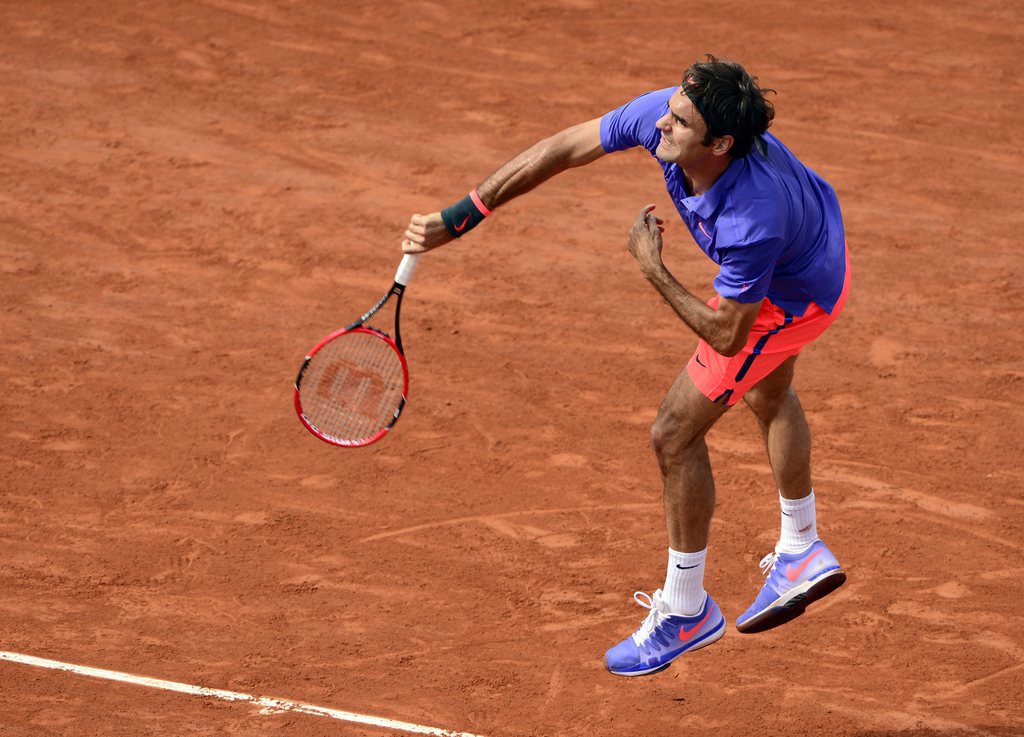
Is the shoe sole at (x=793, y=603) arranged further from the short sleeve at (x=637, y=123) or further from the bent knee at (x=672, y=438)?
the short sleeve at (x=637, y=123)

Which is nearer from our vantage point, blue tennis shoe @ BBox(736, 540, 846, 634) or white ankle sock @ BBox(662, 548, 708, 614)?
white ankle sock @ BBox(662, 548, 708, 614)

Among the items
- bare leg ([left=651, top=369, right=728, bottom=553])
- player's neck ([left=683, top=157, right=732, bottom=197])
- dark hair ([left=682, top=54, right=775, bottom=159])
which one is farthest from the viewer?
bare leg ([left=651, top=369, right=728, bottom=553])

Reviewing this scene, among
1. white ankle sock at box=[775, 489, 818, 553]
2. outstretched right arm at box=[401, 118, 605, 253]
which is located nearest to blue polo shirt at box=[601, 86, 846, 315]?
outstretched right arm at box=[401, 118, 605, 253]

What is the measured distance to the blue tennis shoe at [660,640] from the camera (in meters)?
6.00

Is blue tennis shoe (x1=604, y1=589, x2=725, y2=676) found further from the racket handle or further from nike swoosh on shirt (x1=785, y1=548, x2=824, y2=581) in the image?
the racket handle

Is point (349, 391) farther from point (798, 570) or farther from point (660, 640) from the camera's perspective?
point (798, 570)

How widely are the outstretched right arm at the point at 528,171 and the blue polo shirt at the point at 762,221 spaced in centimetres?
11

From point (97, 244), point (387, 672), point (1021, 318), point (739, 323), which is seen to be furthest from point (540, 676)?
point (97, 244)

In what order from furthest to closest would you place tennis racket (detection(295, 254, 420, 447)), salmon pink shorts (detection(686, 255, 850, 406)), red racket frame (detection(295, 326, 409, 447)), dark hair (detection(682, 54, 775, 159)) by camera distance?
tennis racket (detection(295, 254, 420, 447)) → red racket frame (detection(295, 326, 409, 447)) → salmon pink shorts (detection(686, 255, 850, 406)) → dark hair (detection(682, 54, 775, 159))

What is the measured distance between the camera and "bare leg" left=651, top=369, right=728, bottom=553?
565 centimetres

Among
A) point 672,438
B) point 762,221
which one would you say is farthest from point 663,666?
point 762,221

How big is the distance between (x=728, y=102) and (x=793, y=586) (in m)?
2.29

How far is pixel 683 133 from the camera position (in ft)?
16.9

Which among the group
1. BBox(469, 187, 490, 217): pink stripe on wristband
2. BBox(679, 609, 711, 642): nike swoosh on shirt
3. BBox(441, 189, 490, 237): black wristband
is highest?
BBox(469, 187, 490, 217): pink stripe on wristband
